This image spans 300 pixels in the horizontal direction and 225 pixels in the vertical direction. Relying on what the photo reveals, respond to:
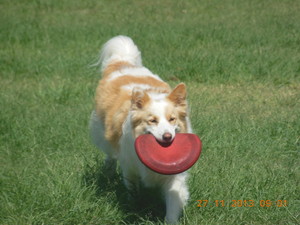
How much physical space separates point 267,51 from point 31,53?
5.14 m

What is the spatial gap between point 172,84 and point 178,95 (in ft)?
14.4

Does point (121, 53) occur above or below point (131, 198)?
above

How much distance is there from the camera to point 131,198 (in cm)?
510

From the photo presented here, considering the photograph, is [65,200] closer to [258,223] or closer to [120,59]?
[258,223]

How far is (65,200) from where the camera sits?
4746 millimetres

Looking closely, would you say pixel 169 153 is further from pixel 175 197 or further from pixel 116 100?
pixel 116 100

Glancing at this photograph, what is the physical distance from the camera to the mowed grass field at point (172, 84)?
4.80m

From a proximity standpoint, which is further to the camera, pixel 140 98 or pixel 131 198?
pixel 131 198

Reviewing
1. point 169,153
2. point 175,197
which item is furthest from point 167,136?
point 175,197

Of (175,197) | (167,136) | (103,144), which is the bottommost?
(103,144)

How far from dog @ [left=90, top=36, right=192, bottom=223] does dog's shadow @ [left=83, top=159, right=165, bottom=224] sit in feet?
0.44

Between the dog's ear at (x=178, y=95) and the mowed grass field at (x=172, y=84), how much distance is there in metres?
0.90

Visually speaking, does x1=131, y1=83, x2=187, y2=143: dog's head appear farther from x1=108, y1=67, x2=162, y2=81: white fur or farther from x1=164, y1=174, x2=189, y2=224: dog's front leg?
x1=108, y1=67, x2=162, y2=81: white fur

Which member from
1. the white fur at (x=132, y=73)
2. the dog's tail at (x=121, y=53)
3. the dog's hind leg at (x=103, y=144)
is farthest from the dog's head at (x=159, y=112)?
the dog's tail at (x=121, y=53)
